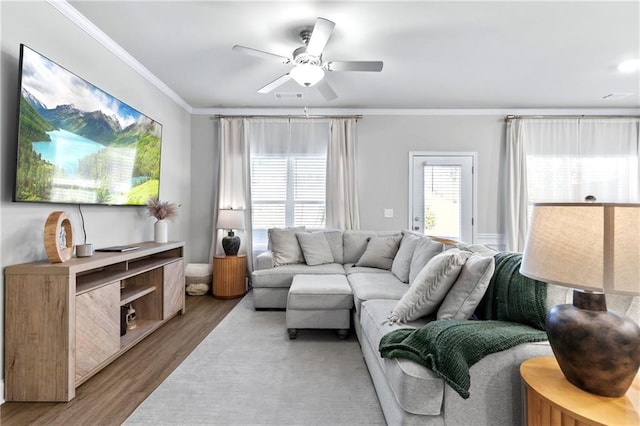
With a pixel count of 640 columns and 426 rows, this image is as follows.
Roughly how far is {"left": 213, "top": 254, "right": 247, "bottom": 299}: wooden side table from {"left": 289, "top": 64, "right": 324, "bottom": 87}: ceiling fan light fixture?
252 centimetres

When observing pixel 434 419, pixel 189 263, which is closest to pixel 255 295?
pixel 189 263

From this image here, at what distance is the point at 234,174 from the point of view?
4.63 metres

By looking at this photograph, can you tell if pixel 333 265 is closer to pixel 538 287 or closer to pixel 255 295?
pixel 255 295

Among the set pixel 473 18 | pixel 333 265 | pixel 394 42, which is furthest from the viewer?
pixel 333 265

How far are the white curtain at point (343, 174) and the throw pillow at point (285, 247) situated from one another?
2.72ft

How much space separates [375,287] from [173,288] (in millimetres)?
2093

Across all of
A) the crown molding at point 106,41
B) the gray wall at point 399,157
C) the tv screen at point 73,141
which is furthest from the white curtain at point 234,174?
the tv screen at point 73,141

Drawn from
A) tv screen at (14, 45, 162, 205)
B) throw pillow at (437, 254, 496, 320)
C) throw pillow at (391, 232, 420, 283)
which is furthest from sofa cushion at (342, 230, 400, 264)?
tv screen at (14, 45, 162, 205)

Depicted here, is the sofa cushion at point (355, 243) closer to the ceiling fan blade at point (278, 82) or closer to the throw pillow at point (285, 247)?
the throw pillow at point (285, 247)

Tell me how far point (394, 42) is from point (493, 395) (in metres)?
2.71

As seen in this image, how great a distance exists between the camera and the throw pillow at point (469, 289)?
169 centimetres

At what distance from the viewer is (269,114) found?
15.1 ft

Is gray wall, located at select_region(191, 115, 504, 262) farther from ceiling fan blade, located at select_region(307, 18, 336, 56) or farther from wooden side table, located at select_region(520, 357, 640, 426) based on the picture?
wooden side table, located at select_region(520, 357, 640, 426)

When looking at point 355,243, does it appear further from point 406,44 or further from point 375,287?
point 406,44
